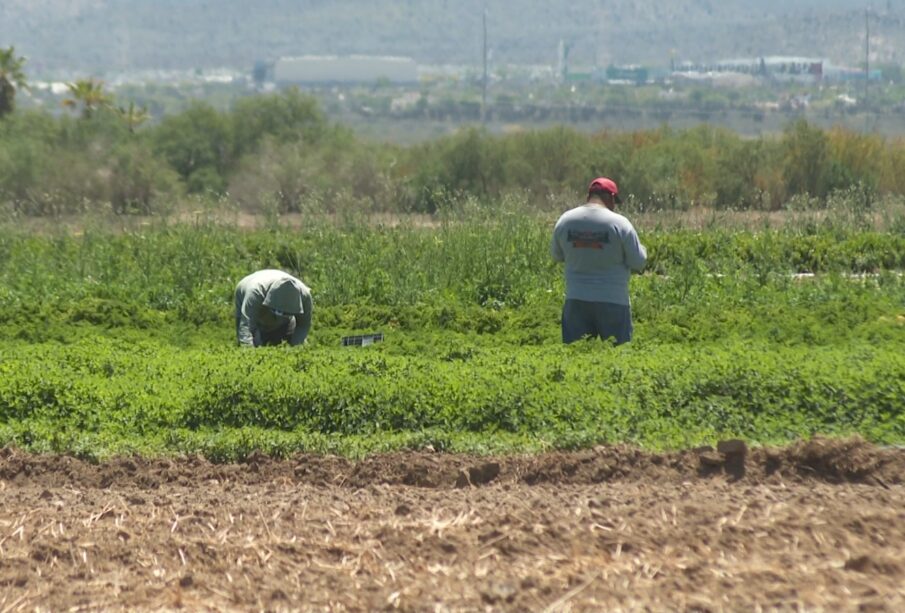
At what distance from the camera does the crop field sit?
610 cm

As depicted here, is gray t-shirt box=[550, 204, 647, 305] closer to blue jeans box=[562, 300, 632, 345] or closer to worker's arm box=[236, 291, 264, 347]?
blue jeans box=[562, 300, 632, 345]

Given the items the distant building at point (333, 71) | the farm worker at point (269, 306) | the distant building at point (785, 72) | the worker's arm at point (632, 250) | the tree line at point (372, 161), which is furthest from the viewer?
the distant building at point (333, 71)

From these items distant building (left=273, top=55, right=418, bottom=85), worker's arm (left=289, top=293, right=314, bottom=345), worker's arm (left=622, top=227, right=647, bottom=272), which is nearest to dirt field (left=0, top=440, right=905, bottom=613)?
worker's arm (left=622, top=227, right=647, bottom=272)

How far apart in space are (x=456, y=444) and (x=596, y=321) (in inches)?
91.0

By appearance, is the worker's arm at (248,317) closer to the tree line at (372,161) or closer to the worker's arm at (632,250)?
the worker's arm at (632,250)

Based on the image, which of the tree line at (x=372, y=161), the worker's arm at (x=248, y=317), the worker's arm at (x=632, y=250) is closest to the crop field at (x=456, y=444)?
the worker's arm at (x=248, y=317)

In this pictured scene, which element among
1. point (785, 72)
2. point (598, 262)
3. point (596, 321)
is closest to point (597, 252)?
point (598, 262)

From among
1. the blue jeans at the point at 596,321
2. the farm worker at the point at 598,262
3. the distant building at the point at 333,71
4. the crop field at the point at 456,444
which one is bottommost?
the distant building at the point at 333,71

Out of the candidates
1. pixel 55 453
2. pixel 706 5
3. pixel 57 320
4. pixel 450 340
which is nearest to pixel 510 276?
pixel 450 340

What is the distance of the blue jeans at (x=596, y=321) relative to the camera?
34.3 ft

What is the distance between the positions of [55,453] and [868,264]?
11.1m

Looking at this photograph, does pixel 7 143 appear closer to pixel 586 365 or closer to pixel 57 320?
pixel 57 320

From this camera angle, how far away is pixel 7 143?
121 ft

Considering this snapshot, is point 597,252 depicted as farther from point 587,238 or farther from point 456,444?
point 456,444
